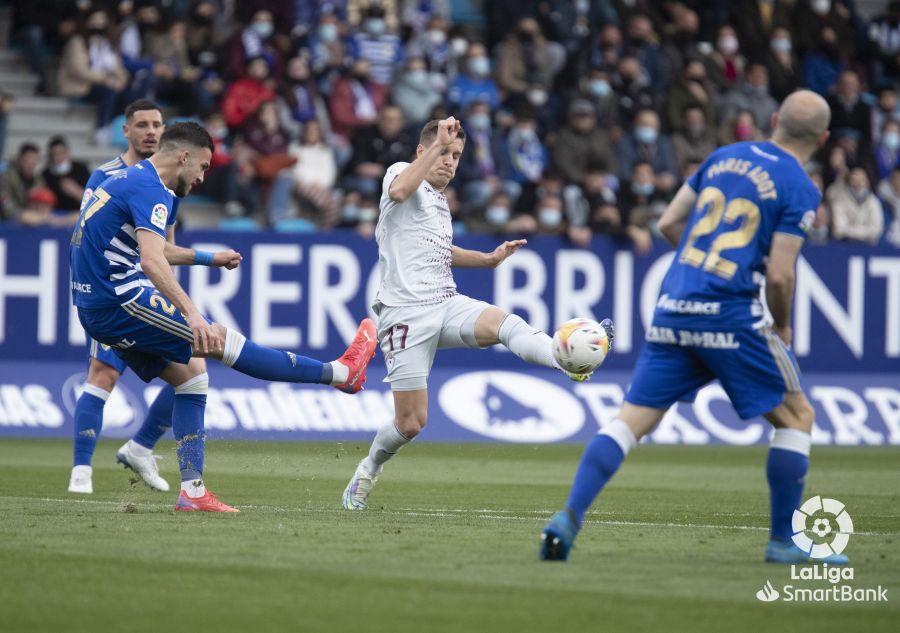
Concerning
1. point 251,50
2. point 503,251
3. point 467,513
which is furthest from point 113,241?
point 251,50

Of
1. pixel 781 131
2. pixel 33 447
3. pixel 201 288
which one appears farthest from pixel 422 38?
pixel 781 131

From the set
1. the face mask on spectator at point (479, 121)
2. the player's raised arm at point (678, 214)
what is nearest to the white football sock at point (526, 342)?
the player's raised arm at point (678, 214)

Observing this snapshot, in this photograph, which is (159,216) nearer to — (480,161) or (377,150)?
(377,150)

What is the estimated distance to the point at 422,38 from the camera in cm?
2214

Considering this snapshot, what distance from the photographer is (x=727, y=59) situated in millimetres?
24312

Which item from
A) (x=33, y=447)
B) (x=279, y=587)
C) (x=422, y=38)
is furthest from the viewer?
(x=422, y=38)

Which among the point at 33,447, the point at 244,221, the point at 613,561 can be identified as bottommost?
the point at 33,447

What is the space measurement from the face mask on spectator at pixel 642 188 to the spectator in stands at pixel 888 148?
4.74 meters

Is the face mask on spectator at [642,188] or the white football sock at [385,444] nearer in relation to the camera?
the white football sock at [385,444]

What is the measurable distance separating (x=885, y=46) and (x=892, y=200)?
15.2 ft

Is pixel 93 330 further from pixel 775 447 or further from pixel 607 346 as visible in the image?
pixel 775 447

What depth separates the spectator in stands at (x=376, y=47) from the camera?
21.5 m

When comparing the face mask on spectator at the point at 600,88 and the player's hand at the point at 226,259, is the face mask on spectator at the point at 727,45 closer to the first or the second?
the face mask on spectator at the point at 600,88

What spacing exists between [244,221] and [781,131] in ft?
41.2
